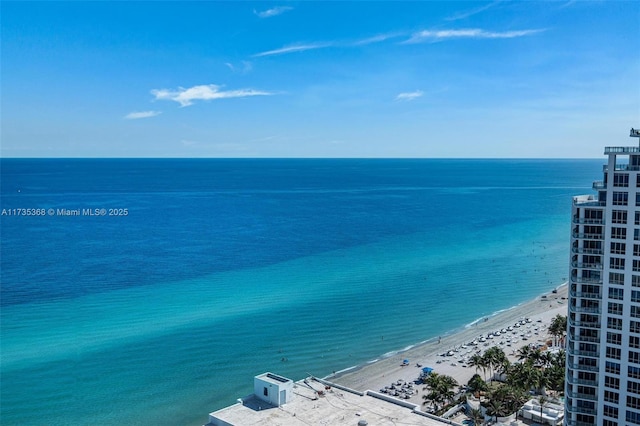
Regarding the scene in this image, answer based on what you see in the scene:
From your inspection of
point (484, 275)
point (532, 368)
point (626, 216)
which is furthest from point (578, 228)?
point (484, 275)

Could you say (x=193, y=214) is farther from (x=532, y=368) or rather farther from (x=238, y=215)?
(x=532, y=368)

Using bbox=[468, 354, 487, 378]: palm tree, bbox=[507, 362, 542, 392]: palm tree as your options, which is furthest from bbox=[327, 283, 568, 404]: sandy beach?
bbox=[507, 362, 542, 392]: palm tree

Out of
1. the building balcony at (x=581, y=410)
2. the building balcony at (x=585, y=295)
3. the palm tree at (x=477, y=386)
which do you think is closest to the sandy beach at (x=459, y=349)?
the palm tree at (x=477, y=386)

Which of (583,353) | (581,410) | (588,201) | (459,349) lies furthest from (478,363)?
(588,201)

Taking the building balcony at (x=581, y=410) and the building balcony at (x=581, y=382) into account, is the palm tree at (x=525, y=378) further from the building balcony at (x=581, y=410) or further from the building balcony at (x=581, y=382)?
the building balcony at (x=581, y=382)

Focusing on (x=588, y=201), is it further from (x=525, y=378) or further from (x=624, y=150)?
(x=525, y=378)
